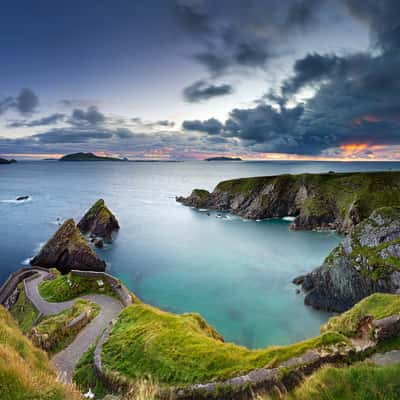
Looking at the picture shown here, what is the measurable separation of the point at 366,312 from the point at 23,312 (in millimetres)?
28451

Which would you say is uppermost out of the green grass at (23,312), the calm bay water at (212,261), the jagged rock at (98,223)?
the jagged rock at (98,223)

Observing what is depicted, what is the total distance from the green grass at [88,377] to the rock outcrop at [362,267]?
72.9 ft

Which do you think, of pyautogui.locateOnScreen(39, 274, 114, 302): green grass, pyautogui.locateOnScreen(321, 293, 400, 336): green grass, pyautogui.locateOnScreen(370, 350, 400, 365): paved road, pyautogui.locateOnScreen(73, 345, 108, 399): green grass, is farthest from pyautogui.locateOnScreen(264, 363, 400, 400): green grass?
pyautogui.locateOnScreen(39, 274, 114, 302): green grass

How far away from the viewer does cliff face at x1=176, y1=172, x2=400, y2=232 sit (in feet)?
196

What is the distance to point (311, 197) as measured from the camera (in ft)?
231

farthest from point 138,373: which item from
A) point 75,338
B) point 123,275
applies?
point 123,275

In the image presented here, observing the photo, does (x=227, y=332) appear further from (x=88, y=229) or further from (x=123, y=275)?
(x=88, y=229)

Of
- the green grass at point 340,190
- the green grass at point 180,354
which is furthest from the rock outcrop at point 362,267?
the green grass at point 340,190

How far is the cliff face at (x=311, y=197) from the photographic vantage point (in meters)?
59.6

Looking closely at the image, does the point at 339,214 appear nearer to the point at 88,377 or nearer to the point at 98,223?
the point at 98,223

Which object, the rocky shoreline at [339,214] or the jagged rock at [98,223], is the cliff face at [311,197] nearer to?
the rocky shoreline at [339,214]

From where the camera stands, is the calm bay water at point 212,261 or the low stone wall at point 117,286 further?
the calm bay water at point 212,261

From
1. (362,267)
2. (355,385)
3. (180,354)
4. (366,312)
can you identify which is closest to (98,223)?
(362,267)

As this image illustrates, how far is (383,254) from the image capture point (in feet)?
83.8
